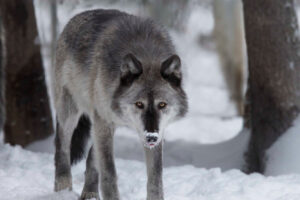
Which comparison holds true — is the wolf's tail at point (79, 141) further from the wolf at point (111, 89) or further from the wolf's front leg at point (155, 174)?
the wolf's front leg at point (155, 174)

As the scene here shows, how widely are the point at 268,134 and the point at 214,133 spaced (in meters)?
8.35

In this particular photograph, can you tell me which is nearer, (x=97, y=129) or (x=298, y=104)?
(x=97, y=129)

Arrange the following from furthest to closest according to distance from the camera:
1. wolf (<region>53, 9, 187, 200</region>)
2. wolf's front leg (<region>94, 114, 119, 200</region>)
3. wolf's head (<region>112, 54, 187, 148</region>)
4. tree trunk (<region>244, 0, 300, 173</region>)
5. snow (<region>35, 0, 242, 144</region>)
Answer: snow (<region>35, 0, 242, 144</region>)
tree trunk (<region>244, 0, 300, 173</region>)
wolf's front leg (<region>94, 114, 119, 200</region>)
wolf (<region>53, 9, 187, 200</region>)
wolf's head (<region>112, 54, 187, 148</region>)

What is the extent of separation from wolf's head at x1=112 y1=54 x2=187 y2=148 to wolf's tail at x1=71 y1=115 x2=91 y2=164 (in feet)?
5.11

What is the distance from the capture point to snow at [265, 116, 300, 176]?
7062 millimetres

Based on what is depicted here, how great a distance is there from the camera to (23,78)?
9031 mm

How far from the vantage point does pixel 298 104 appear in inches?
295

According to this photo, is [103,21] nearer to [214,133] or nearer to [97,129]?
[97,129]

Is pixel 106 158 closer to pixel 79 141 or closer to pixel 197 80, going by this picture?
pixel 79 141

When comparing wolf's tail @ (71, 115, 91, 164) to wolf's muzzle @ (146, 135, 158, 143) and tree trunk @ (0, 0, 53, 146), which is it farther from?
tree trunk @ (0, 0, 53, 146)

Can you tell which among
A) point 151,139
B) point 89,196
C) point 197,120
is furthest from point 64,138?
point 197,120

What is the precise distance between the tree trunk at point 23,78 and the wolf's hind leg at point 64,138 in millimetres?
3318

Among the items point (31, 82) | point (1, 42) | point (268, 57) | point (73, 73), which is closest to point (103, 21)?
point (73, 73)

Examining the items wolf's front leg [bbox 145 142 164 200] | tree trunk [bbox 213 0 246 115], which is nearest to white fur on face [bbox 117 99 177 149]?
wolf's front leg [bbox 145 142 164 200]
